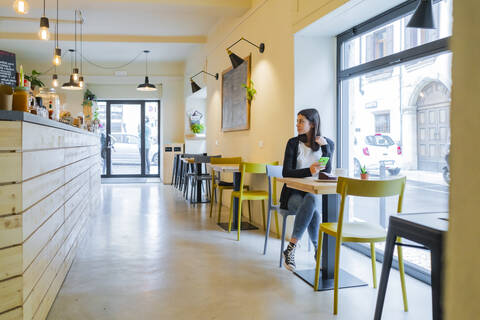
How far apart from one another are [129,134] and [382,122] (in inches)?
361

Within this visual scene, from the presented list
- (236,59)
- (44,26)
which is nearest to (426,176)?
(236,59)

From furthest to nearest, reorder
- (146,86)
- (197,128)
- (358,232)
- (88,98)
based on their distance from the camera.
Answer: (88,98)
(197,128)
(146,86)
(358,232)

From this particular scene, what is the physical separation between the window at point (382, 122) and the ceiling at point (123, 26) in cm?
275

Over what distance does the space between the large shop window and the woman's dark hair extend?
1.99 ft

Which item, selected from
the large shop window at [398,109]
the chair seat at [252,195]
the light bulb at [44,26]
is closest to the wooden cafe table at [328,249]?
the large shop window at [398,109]

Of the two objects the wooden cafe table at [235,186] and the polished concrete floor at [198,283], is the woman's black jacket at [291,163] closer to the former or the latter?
the polished concrete floor at [198,283]

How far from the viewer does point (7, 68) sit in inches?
122

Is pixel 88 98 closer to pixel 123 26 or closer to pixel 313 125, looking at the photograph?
pixel 123 26

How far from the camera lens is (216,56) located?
7.17 m

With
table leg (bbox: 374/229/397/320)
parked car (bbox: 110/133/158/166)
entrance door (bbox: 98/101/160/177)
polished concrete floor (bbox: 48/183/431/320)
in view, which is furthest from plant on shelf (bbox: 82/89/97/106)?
table leg (bbox: 374/229/397/320)

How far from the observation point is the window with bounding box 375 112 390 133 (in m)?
3.48

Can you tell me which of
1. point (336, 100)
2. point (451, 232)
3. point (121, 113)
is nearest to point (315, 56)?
point (336, 100)

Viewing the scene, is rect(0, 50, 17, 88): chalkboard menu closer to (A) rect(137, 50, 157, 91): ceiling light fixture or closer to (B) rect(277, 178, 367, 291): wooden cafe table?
(B) rect(277, 178, 367, 291): wooden cafe table

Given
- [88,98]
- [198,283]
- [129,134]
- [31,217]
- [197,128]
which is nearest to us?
[31,217]
